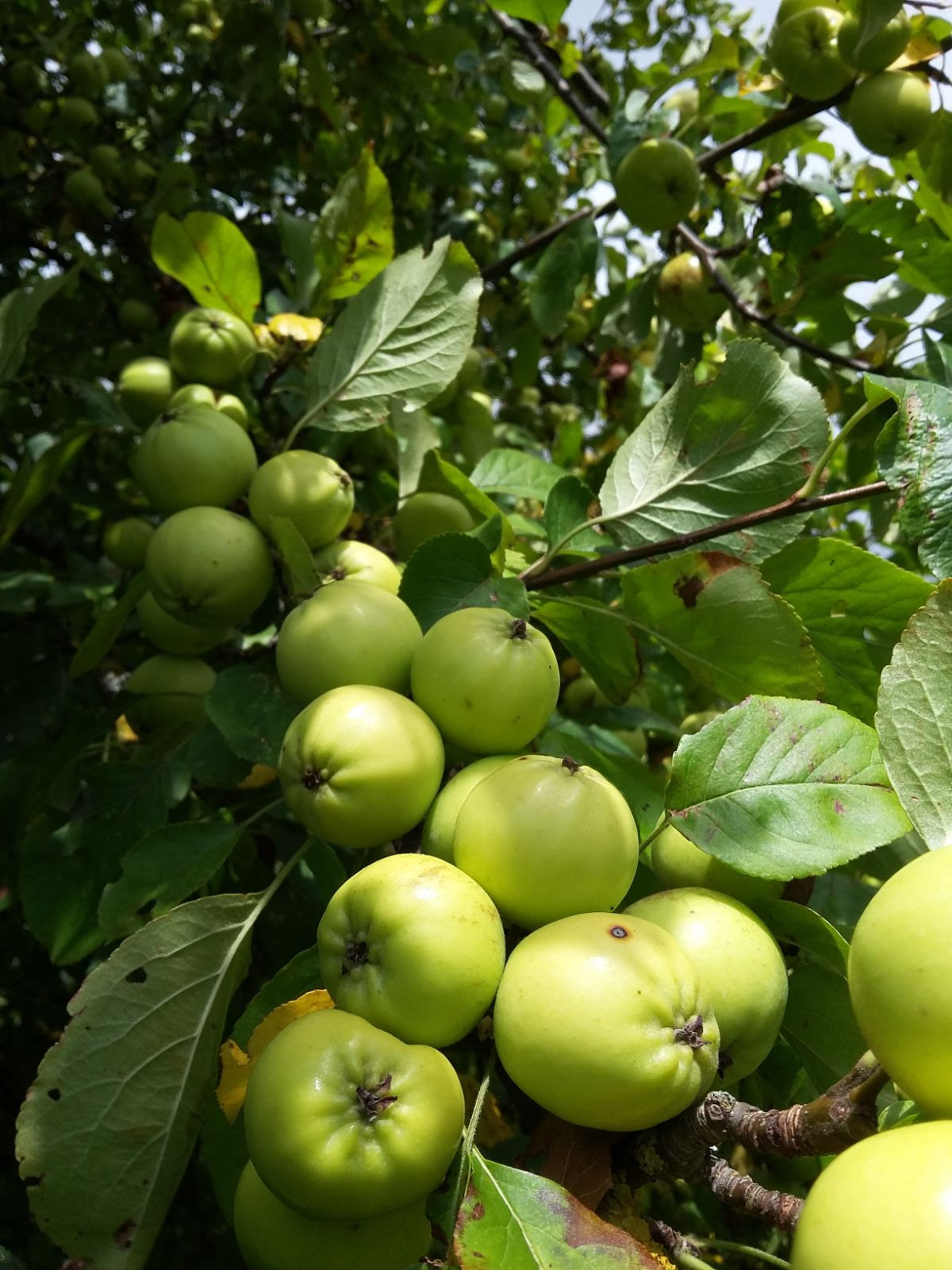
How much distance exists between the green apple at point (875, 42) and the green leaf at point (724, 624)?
1527 mm

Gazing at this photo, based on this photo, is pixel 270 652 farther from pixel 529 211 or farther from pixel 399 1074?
pixel 529 211

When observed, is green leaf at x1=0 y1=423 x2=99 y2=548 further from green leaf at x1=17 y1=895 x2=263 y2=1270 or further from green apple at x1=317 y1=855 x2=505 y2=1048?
green apple at x1=317 y1=855 x2=505 y2=1048

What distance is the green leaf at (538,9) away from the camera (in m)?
2.20

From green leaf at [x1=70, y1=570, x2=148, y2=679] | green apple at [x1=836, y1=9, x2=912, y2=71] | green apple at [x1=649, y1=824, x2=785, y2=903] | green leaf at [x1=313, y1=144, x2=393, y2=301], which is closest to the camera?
green apple at [x1=649, y1=824, x2=785, y2=903]

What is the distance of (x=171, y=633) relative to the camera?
2.02 m

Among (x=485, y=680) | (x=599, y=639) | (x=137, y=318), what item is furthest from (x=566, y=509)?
(x=137, y=318)

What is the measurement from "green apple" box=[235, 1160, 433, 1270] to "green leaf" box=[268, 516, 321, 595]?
0.89 metres

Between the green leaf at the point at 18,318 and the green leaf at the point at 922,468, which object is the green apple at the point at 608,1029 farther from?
the green leaf at the point at 18,318

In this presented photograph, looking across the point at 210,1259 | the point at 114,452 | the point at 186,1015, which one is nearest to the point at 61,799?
the point at 186,1015

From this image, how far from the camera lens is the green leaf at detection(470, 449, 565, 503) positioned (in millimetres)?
2229

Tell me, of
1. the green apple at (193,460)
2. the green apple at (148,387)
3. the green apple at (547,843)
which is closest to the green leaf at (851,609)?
the green apple at (547,843)

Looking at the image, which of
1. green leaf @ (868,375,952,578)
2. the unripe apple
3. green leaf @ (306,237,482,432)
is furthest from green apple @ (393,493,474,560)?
the unripe apple

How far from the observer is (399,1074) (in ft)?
2.98

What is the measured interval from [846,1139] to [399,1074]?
1.35 ft
